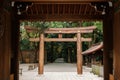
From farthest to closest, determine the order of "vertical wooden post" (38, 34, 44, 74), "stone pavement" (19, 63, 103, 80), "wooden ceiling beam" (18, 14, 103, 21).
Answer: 1. "vertical wooden post" (38, 34, 44, 74)
2. "stone pavement" (19, 63, 103, 80)
3. "wooden ceiling beam" (18, 14, 103, 21)

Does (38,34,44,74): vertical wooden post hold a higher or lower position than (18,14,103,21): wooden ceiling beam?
lower

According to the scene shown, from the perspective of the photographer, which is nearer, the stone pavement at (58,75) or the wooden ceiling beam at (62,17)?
the wooden ceiling beam at (62,17)

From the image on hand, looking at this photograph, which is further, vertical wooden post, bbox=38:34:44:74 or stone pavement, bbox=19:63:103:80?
vertical wooden post, bbox=38:34:44:74

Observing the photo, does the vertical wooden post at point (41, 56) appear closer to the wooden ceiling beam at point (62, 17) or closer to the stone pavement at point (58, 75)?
the stone pavement at point (58, 75)

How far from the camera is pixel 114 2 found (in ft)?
23.7

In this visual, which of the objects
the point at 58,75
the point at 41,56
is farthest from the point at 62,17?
the point at 58,75

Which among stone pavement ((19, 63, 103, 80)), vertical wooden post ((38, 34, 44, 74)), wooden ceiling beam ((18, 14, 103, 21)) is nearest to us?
wooden ceiling beam ((18, 14, 103, 21))

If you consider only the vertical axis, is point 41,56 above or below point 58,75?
above

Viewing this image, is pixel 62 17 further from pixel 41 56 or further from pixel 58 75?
pixel 58 75

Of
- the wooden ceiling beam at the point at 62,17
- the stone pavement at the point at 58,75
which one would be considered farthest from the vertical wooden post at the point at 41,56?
the wooden ceiling beam at the point at 62,17

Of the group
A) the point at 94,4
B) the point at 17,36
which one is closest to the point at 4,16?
the point at 17,36

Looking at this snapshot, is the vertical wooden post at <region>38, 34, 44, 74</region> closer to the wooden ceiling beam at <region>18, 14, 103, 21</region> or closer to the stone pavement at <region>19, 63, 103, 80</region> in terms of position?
the stone pavement at <region>19, 63, 103, 80</region>

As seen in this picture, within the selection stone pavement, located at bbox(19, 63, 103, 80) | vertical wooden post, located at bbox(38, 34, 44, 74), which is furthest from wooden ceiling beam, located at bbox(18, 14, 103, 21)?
vertical wooden post, located at bbox(38, 34, 44, 74)

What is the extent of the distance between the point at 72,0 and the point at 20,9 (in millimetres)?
2039
